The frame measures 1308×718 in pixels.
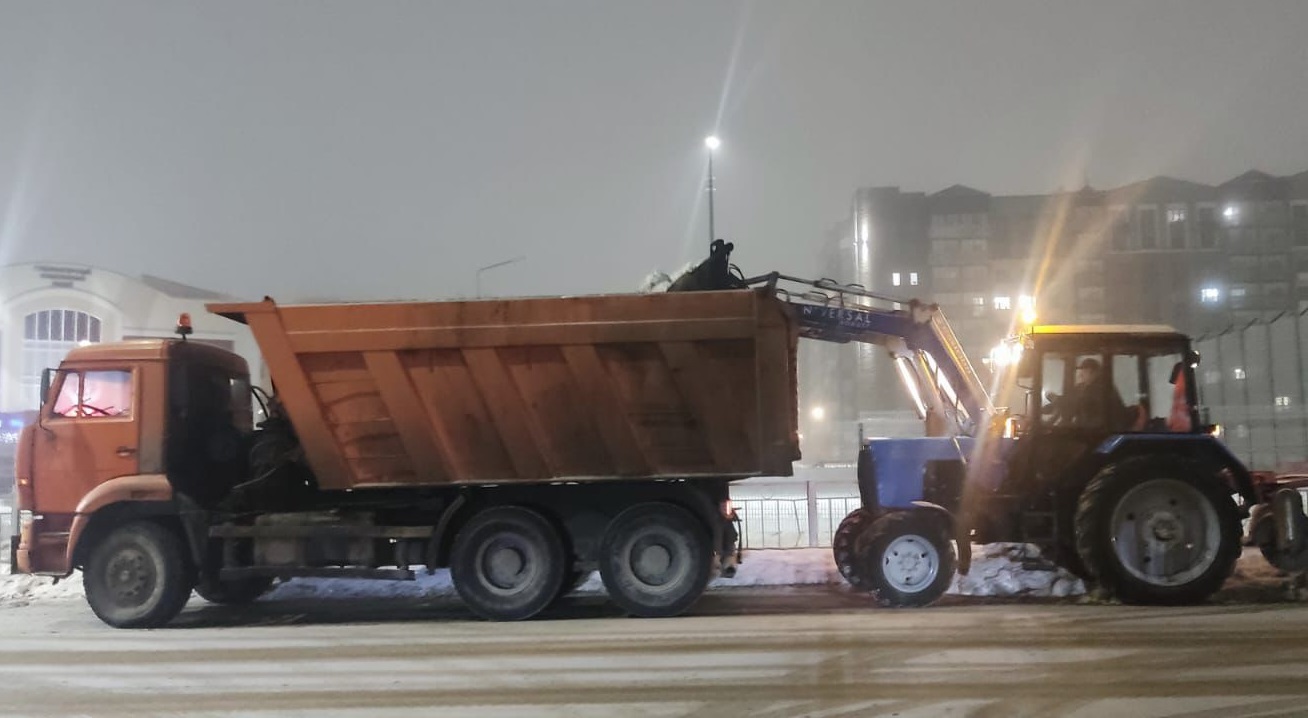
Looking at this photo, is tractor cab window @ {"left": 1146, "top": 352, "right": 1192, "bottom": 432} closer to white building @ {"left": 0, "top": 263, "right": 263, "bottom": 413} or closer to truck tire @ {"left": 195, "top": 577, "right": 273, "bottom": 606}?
truck tire @ {"left": 195, "top": 577, "right": 273, "bottom": 606}

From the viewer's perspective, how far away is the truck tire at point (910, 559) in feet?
31.9

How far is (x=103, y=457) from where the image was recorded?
378 inches

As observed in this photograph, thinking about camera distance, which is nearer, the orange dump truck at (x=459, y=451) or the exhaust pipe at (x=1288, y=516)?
the orange dump truck at (x=459, y=451)

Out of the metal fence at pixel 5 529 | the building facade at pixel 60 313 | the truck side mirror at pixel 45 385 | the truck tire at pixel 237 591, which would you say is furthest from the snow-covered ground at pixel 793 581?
the building facade at pixel 60 313

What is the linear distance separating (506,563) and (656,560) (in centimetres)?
153

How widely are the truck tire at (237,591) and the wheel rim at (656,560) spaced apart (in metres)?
4.17

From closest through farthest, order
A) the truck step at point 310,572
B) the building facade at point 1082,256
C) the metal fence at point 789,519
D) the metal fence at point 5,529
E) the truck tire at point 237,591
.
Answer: the truck step at point 310,572, the truck tire at point 237,591, the metal fence at point 5,529, the metal fence at point 789,519, the building facade at point 1082,256

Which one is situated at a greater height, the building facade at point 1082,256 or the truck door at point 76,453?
the building facade at point 1082,256

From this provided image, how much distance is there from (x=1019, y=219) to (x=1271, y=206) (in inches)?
653

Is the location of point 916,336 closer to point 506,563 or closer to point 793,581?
point 793,581

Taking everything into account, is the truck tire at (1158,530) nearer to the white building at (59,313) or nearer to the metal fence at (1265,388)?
the metal fence at (1265,388)

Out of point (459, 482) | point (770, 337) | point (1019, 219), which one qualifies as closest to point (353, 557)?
point (459, 482)

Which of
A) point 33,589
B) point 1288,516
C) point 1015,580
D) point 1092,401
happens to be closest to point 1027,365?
point 1092,401

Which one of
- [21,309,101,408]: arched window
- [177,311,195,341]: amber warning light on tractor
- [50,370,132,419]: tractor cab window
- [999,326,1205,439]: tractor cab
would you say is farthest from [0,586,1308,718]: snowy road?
[21,309,101,408]: arched window
